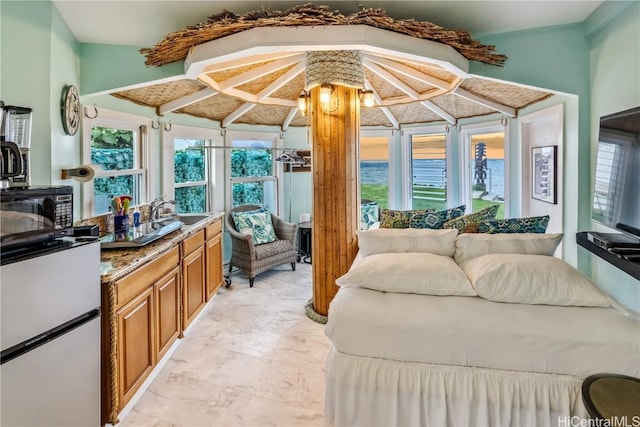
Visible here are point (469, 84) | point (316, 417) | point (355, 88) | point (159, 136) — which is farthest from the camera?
point (159, 136)

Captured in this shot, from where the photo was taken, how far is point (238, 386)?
2326 mm

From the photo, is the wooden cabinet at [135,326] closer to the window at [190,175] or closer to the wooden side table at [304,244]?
the window at [190,175]

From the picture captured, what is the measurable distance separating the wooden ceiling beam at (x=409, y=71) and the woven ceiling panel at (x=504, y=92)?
0.32 m

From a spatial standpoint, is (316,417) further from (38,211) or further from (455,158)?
(455,158)

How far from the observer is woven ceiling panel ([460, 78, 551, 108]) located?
3406 mm

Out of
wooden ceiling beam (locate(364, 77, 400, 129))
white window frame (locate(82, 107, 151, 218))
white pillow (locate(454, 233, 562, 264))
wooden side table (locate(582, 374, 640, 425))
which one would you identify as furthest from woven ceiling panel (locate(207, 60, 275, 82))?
wooden side table (locate(582, 374, 640, 425))

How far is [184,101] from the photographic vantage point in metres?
3.75

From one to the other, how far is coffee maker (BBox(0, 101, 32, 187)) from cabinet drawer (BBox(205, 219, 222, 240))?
164 cm

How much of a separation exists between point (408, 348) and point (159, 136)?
3549 mm

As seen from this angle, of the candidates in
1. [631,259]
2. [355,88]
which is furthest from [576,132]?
[355,88]

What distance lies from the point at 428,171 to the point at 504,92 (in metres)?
1.83

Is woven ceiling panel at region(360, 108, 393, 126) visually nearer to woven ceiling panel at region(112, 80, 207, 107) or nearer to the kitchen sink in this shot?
woven ceiling panel at region(112, 80, 207, 107)

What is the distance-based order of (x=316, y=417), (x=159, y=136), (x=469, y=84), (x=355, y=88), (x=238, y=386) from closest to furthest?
1. (x=316, y=417)
2. (x=238, y=386)
3. (x=355, y=88)
4. (x=469, y=84)
5. (x=159, y=136)

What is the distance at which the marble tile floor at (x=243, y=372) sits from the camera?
205cm
